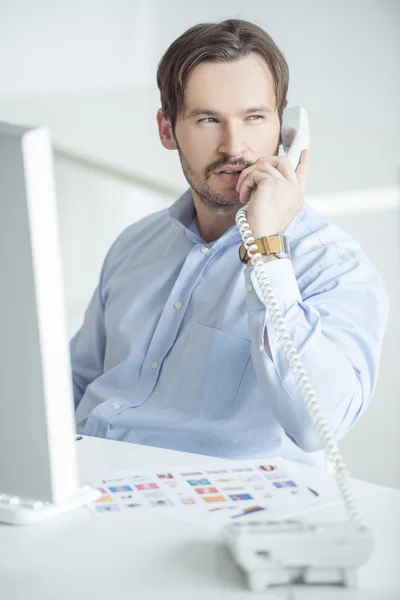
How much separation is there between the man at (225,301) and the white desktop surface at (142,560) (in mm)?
375

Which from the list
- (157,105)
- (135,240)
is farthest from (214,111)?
(157,105)

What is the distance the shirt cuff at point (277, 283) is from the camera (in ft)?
4.24

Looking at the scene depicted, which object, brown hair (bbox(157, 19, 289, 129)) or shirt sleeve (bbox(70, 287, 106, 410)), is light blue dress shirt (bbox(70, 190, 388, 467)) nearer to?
shirt sleeve (bbox(70, 287, 106, 410))

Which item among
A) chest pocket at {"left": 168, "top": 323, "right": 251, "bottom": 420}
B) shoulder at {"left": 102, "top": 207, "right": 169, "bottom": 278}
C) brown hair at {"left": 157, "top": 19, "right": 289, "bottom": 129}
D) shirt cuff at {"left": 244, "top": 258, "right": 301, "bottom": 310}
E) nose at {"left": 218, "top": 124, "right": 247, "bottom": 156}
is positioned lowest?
chest pocket at {"left": 168, "top": 323, "right": 251, "bottom": 420}

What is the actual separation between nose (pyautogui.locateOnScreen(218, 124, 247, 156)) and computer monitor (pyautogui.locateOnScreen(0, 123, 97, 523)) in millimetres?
946

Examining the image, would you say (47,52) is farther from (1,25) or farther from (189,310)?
(189,310)

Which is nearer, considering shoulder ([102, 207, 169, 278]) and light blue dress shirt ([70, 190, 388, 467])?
light blue dress shirt ([70, 190, 388, 467])

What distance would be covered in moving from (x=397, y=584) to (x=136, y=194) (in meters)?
2.91

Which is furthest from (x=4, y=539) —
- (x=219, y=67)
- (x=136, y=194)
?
(x=136, y=194)

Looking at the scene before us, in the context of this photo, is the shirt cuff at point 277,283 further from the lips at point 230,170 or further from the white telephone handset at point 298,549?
the white telephone handset at point 298,549

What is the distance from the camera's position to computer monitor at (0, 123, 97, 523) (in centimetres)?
78

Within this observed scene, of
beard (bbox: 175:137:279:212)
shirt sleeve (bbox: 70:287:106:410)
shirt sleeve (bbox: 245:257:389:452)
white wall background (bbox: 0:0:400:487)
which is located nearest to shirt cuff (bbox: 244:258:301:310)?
shirt sleeve (bbox: 245:257:389:452)

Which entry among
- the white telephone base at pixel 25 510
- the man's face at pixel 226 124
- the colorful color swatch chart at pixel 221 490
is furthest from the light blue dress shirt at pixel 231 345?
the white telephone base at pixel 25 510

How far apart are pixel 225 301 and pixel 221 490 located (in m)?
0.63
